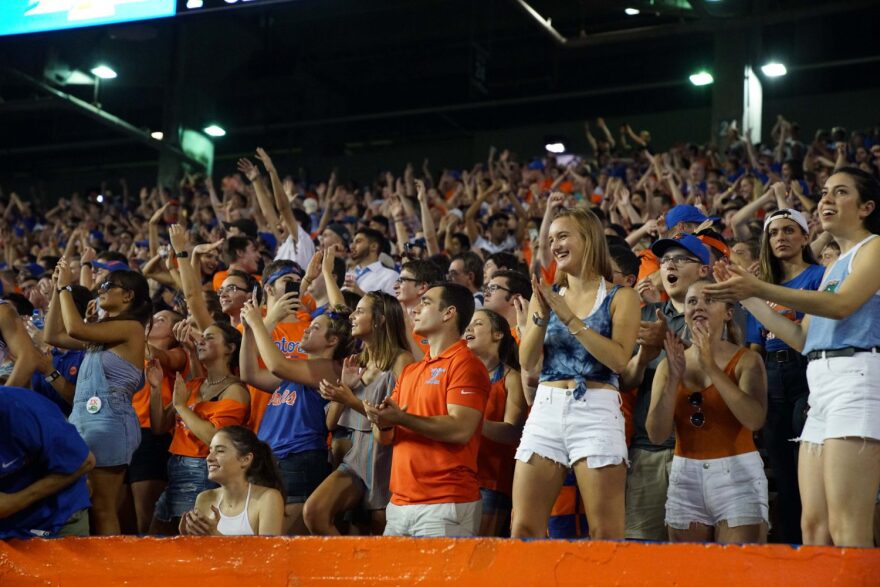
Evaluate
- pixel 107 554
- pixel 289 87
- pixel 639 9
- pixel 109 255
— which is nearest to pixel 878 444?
pixel 107 554

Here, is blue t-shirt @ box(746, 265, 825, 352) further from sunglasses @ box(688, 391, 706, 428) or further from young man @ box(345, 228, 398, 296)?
young man @ box(345, 228, 398, 296)

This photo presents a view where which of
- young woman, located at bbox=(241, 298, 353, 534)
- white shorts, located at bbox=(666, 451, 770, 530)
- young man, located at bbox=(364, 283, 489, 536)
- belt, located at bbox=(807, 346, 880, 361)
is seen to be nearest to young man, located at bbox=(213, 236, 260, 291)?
young woman, located at bbox=(241, 298, 353, 534)

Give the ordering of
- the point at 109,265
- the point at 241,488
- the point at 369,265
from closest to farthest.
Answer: the point at 241,488 < the point at 109,265 < the point at 369,265

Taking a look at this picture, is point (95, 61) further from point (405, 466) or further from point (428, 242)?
point (405, 466)

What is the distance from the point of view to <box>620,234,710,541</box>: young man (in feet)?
16.4

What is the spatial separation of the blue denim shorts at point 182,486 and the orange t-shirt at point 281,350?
45 cm

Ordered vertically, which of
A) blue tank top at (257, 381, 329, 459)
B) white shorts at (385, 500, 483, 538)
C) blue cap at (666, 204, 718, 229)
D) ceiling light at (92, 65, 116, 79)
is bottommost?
white shorts at (385, 500, 483, 538)

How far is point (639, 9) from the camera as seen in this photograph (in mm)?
15500

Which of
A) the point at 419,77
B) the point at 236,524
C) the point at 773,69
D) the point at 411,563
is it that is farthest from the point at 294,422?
the point at 419,77

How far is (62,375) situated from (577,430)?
3663mm

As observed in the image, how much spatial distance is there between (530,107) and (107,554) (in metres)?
21.1

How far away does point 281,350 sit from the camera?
6449mm

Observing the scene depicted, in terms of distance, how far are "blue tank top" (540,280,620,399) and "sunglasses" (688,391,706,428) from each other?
67cm

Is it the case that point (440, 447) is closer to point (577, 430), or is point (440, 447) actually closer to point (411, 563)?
point (577, 430)
